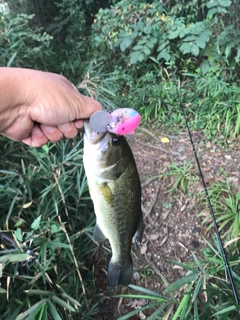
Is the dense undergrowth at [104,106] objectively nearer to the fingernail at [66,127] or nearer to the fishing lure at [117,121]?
the fingernail at [66,127]

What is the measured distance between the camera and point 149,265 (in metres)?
3.04

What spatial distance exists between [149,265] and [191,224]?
0.63 m

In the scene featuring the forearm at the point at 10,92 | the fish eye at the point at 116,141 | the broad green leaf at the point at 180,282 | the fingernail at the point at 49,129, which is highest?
the forearm at the point at 10,92

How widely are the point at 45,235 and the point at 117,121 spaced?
1585 millimetres

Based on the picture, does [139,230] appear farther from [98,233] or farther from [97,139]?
[97,139]

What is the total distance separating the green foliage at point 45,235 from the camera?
2.17m

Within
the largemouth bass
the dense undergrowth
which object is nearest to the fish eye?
the largemouth bass

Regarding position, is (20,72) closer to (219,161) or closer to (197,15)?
(219,161)

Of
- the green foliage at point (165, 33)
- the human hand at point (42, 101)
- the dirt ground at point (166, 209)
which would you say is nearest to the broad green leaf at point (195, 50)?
the green foliage at point (165, 33)

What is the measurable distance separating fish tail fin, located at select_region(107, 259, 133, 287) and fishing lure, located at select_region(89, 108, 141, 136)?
857 mm

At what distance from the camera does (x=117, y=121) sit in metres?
1.25

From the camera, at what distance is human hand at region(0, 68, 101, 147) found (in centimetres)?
139

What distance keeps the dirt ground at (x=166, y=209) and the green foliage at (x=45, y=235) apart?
405 mm

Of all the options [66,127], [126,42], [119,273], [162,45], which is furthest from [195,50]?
[119,273]
